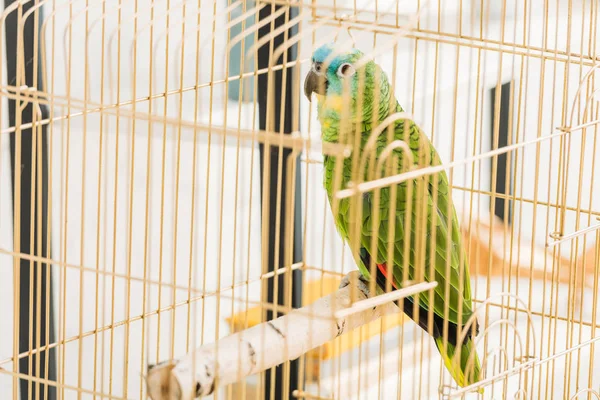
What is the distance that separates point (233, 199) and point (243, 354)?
1545 millimetres

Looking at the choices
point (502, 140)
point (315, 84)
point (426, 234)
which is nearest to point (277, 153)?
point (315, 84)

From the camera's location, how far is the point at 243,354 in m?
1.23

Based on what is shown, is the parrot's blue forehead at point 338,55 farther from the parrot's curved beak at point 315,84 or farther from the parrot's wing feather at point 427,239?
the parrot's wing feather at point 427,239

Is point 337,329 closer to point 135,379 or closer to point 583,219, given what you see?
point 135,379

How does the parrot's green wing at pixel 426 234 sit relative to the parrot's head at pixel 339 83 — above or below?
below

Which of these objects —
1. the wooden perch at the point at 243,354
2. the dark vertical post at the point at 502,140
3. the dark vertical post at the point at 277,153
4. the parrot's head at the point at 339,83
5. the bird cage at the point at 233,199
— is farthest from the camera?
the dark vertical post at the point at 502,140

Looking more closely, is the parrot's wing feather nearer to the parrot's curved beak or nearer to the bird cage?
the bird cage

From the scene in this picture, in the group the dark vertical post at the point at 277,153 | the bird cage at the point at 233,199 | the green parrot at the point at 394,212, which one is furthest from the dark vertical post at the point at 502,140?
the green parrot at the point at 394,212

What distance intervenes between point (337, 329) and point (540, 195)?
2.69m

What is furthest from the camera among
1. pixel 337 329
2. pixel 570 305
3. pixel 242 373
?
pixel 570 305

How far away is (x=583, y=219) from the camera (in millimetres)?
2982

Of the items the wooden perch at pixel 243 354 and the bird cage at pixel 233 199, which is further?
the bird cage at pixel 233 199

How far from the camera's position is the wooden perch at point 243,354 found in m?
1.16

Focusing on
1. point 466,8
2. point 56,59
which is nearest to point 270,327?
point 56,59
